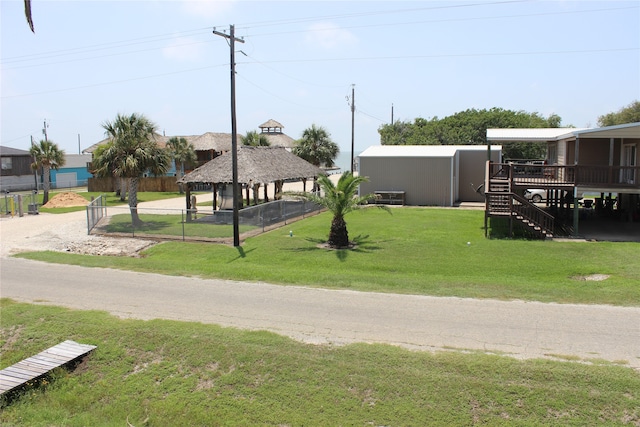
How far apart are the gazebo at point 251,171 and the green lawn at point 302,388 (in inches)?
637

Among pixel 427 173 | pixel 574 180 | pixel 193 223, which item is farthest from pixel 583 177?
pixel 193 223

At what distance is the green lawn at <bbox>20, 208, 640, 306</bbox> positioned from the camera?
45.6 ft

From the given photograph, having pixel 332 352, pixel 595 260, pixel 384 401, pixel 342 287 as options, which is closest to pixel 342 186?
pixel 342 287

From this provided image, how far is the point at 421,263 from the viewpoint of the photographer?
57.0 ft

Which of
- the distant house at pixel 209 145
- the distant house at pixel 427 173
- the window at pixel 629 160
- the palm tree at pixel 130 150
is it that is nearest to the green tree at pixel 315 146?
the distant house at pixel 427 173

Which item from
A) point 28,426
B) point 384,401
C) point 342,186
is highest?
point 342,186

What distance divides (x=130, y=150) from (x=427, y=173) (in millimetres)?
19333

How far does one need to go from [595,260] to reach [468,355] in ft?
33.5

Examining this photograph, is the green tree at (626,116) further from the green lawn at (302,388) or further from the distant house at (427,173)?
the green lawn at (302,388)

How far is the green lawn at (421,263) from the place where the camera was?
1391cm

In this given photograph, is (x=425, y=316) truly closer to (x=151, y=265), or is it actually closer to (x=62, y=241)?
(x=151, y=265)

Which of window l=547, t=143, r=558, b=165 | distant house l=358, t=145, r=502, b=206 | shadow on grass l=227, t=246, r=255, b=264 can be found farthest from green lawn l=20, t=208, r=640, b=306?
distant house l=358, t=145, r=502, b=206

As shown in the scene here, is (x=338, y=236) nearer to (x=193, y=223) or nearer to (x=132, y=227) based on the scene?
(x=193, y=223)

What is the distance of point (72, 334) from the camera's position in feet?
37.1
